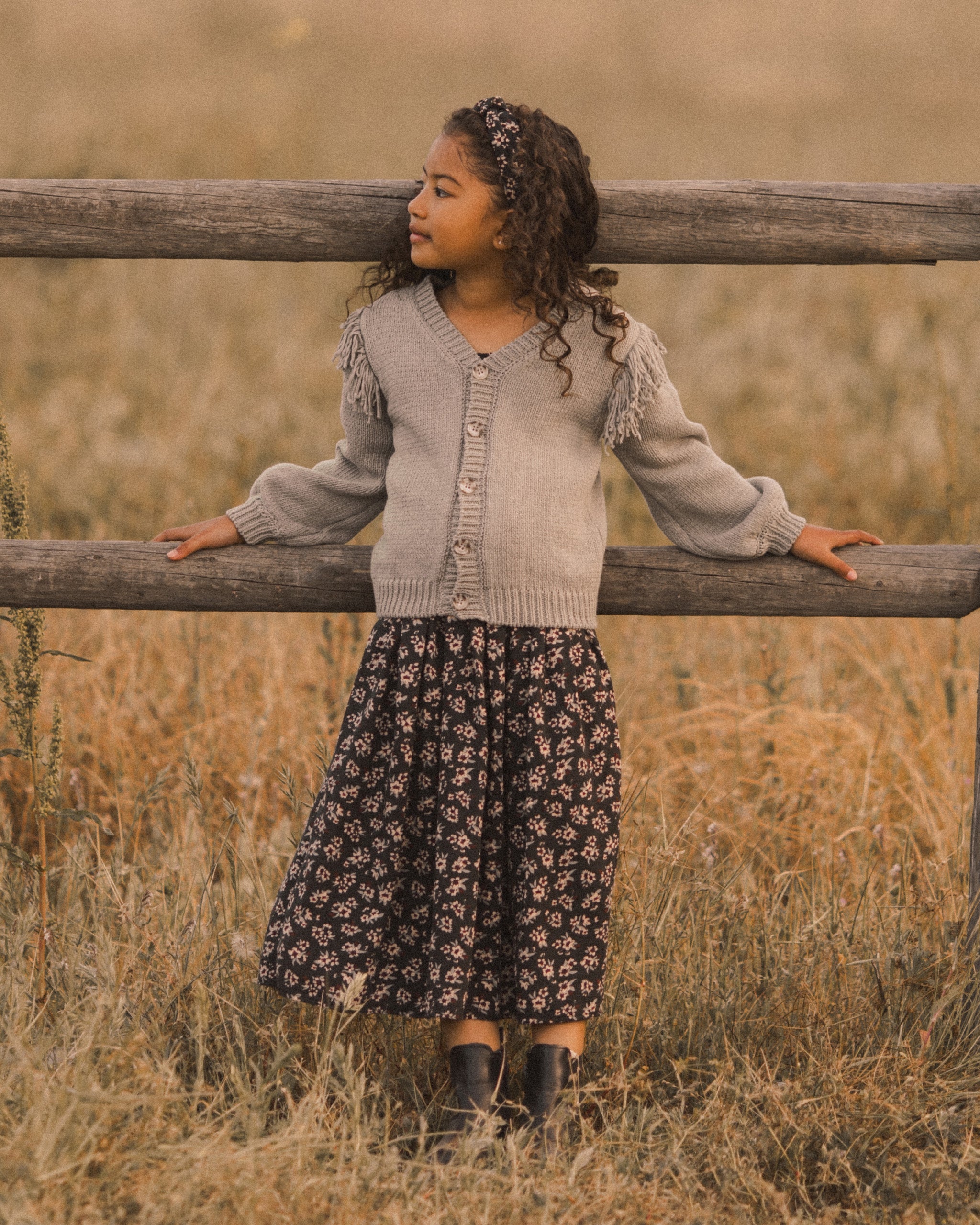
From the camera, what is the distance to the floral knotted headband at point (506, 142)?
2180 mm

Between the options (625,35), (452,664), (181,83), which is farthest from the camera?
(625,35)

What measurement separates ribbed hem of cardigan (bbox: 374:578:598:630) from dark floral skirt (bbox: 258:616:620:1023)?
0.02 meters

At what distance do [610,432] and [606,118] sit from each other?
504 inches

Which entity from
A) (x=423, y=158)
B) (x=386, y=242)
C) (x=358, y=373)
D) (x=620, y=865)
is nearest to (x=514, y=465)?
(x=358, y=373)

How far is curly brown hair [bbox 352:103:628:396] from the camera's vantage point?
218 cm

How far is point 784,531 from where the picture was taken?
2.34m

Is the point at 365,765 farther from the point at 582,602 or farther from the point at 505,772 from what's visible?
the point at 582,602

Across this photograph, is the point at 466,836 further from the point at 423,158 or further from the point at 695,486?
the point at 423,158

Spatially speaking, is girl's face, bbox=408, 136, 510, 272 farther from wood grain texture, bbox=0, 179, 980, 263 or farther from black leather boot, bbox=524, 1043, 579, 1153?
black leather boot, bbox=524, 1043, 579, 1153

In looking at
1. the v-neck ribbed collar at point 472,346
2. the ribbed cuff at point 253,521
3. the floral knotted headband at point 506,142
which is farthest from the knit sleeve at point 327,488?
Result: the floral knotted headband at point 506,142

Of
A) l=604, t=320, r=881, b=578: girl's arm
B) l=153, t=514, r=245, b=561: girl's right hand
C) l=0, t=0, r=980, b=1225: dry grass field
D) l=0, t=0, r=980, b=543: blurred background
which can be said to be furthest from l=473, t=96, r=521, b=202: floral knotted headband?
l=0, t=0, r=980, b=1225: dry grass field

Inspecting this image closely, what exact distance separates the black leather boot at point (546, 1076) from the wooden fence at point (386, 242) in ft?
2.54

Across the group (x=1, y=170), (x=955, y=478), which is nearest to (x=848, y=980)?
(x=955, y=478)

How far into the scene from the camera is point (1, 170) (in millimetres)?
8852
